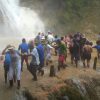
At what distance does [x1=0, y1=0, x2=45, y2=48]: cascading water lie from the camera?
35366 millimetres

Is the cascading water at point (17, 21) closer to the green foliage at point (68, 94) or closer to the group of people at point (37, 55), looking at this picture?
the group of people at point (37, 55)

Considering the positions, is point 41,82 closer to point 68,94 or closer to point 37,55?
point 37,55

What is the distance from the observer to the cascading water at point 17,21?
35.4 meters

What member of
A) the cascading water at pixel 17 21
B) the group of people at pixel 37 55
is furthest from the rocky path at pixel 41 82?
the cascading water at pixel 17 21

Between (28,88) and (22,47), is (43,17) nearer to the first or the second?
(22,47)

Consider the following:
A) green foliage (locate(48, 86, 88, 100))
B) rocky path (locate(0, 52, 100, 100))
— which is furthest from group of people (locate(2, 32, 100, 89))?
green foliage (locate(48, 86, 88, 100))

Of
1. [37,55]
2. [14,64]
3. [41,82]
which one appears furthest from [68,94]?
[14,64]

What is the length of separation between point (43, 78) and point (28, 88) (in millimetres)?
1829

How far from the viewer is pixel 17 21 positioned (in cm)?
3694

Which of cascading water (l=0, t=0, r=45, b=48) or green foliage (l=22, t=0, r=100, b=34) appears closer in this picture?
cascading water (l=0, t=0, r=45, b=48)

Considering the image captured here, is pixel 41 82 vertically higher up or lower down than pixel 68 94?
higher up

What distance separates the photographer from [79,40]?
839 inches

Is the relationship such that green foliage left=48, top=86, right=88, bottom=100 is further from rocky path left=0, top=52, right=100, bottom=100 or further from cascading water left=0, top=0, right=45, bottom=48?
cascading water left=0, top=0, right=45, bottom=48

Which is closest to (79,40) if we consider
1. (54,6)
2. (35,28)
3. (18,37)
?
(18,37)
